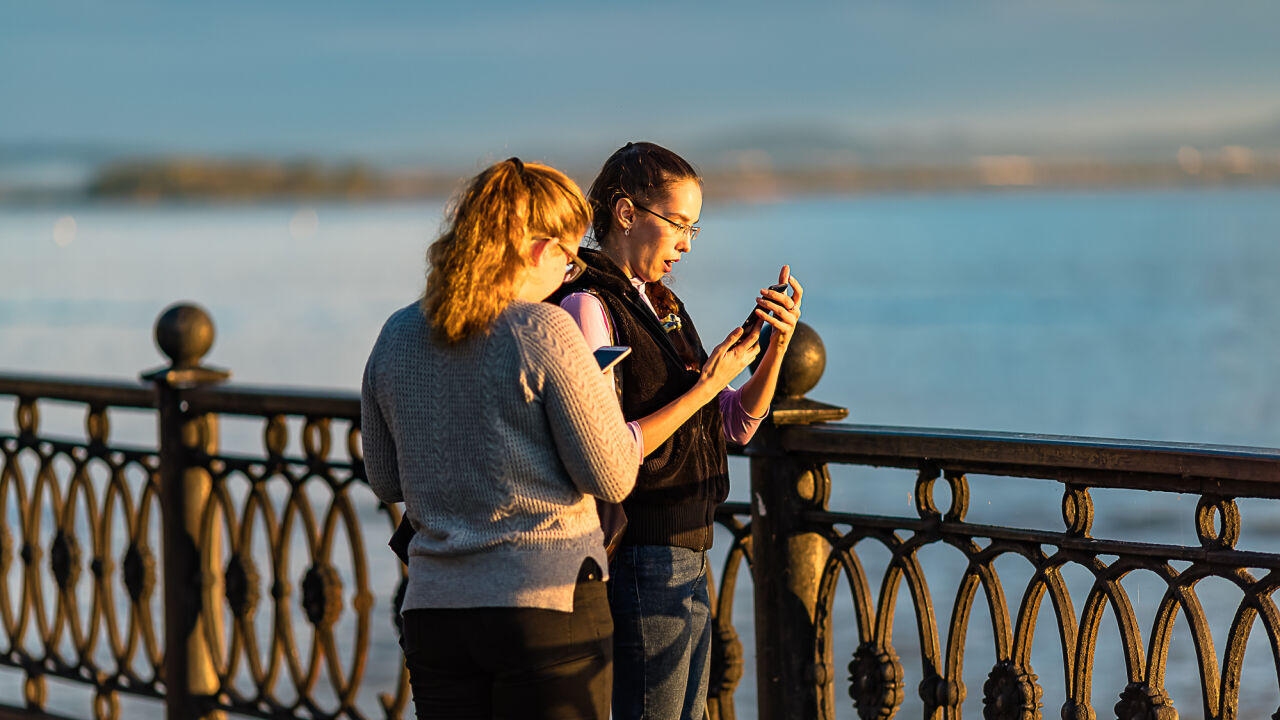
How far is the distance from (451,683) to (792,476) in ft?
4.10

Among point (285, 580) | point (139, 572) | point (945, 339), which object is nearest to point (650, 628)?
point (285, 580)

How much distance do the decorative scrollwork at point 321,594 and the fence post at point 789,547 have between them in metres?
1.46

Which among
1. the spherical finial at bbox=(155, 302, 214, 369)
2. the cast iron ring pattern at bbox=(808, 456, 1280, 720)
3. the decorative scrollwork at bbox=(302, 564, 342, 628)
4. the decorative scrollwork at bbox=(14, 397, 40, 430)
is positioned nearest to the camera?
the cast iron ring pattern at bbox=(808, 456, 1280, 720)

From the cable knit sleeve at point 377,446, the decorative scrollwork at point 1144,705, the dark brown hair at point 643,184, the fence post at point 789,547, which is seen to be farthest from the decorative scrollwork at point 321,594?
the decorative scrollwork at point 1144,705

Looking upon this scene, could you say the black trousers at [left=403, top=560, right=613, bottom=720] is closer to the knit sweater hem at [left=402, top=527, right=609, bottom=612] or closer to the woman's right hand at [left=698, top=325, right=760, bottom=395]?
the knit sweater hem at [left=402, top=527, right=609, bottom=612]

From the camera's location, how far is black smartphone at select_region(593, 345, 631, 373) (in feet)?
7.94

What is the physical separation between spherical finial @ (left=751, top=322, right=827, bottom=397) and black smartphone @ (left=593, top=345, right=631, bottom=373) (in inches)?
41.0

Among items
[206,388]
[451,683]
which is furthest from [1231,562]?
[206,388]

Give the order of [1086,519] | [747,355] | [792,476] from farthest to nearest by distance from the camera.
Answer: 1. [792,476]
2. [1086,519]
3. [747,355]

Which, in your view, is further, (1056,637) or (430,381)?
(1056,637)

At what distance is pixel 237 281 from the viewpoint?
53562mm

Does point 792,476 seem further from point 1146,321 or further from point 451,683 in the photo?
point 1146,321

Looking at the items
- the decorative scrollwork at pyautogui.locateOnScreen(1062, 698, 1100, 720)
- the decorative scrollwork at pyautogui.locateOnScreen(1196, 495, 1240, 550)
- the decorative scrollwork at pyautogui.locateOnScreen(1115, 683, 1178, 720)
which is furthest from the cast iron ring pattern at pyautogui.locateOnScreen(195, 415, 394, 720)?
the decorative scrollwork at pyautogui.locateOnScreen(1196, 495, 1240, 550)

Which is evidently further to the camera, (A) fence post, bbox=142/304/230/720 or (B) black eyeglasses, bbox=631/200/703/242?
(A) fence post, bbox=142/304/230/720
